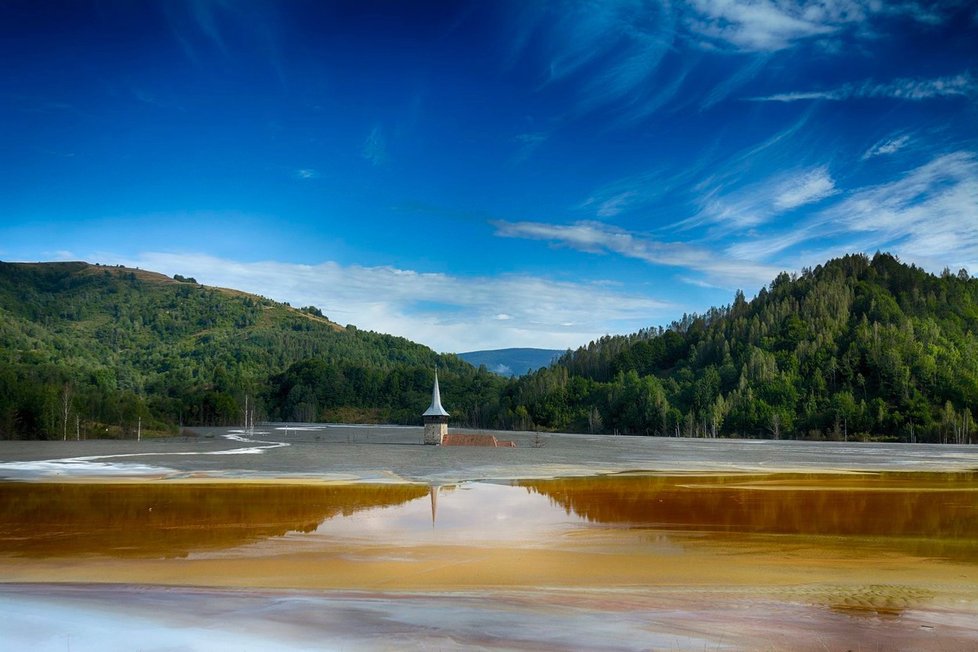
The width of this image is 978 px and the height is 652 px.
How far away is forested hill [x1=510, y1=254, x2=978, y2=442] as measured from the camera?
117000 mm

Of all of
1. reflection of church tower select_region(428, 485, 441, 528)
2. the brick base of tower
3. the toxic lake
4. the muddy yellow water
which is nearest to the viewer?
the toxic lake

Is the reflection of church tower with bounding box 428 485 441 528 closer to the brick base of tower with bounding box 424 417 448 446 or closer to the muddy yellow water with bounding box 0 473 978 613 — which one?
the muddy yellow water with bounding box 0 473 978 613

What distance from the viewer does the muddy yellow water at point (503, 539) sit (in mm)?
15352

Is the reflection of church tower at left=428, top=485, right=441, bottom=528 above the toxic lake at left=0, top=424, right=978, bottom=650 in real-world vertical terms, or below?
below

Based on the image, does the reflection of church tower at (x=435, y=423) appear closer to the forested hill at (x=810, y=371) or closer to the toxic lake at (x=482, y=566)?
the toxic lake at (x=482, y=566)

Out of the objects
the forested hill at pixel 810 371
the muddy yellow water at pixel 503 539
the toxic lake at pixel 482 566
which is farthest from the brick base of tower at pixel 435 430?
the forested hill at pixel 810 371

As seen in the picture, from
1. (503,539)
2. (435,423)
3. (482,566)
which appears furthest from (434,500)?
(435,423)

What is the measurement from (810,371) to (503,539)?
124 m

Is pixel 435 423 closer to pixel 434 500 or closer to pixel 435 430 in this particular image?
pixel 435 430

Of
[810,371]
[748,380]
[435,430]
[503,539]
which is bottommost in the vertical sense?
[435,430]

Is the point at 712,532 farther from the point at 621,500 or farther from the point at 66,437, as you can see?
the point at 66,437

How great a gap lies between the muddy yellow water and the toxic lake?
98 millimetres

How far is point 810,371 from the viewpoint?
13212 cm

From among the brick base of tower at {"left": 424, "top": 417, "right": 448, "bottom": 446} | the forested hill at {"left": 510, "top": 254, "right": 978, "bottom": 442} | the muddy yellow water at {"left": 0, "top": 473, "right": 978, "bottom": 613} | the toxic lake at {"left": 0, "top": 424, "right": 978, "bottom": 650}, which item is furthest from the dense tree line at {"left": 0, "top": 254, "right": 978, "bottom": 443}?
the toxic lake at {"left": 0, "top": 424, "right": 978, "bottom": 650}
